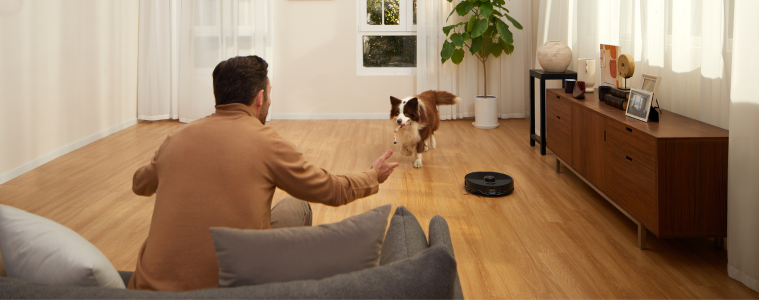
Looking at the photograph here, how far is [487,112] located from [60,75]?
404 cm

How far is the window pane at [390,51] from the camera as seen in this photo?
6547 millimetres

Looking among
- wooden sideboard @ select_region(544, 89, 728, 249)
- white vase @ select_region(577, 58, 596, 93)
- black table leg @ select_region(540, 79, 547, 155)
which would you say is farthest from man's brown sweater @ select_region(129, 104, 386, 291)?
black table leg @ select_region(540, 79, 547, 155)

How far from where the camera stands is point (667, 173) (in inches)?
93.0

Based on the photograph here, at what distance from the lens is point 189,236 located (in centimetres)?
136

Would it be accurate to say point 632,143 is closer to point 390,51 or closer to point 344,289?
point 344,289

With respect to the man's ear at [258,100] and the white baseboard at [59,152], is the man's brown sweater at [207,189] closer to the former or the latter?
the man's ear at [258,100]

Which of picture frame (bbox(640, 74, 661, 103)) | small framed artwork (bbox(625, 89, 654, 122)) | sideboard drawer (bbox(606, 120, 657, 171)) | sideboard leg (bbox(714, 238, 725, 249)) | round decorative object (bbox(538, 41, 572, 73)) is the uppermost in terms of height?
round decorative object (bbox(538, 41, 572, 73))

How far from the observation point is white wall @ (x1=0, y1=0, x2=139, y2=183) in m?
4.08

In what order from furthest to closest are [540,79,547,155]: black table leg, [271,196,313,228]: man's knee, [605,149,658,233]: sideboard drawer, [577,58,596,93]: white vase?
[540,79,547,155]: black table leg → [577,58,596,93]: white vase → [605,149,658,233]: sideboard drawer → [271,196,313,228]: man's knee

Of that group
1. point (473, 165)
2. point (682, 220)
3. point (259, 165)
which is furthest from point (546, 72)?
point (259, 165)

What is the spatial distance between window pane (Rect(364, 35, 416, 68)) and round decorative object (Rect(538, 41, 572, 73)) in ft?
7.29

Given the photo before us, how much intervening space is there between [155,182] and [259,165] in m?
0.39

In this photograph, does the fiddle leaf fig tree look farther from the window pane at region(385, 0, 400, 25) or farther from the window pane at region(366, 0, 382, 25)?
the window pane at region(366, 0, 382, 25)

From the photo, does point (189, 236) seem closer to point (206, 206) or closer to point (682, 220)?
point (206, 206)
